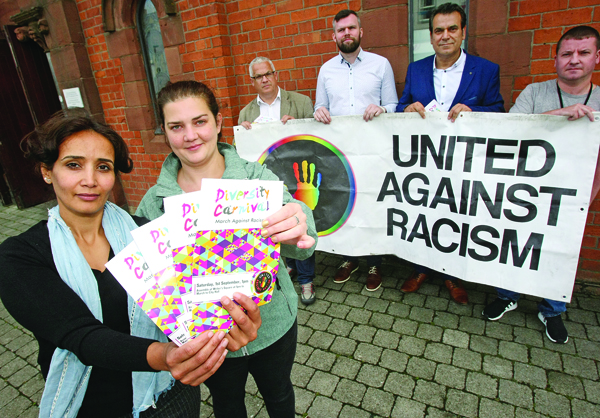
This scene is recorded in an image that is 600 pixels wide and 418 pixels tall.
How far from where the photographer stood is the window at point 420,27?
3.48 meters

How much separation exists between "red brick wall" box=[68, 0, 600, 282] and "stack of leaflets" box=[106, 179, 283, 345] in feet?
Answer: 9.97

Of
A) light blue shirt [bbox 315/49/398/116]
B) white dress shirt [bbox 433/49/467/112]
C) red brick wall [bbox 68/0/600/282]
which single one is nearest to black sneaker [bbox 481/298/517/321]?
red brick wall [bbox 68/0/600/282]

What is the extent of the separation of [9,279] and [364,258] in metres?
3.48

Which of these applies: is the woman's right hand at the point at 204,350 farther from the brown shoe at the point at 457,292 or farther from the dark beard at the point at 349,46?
the dark beard at the point at 349,46

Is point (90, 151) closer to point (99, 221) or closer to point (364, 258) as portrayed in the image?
point (99, 221)

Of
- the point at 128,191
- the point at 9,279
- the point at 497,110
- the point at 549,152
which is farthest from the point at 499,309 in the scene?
the point at 128,191

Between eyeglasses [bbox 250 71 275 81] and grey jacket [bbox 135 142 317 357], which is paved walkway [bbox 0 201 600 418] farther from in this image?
eyeglasses [bbox 250 71 275 81]

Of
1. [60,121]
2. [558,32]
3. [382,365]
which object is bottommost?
[382,365]

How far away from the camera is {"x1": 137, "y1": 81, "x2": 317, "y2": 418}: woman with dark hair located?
1.55 m

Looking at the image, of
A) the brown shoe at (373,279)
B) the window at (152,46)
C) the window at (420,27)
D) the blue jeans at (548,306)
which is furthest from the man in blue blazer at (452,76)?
the window at (152,46)

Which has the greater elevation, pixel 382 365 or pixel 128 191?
pixel 128 191

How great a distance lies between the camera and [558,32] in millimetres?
2887

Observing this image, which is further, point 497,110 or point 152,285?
point 497,110

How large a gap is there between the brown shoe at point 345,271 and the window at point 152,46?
3.31 metres
